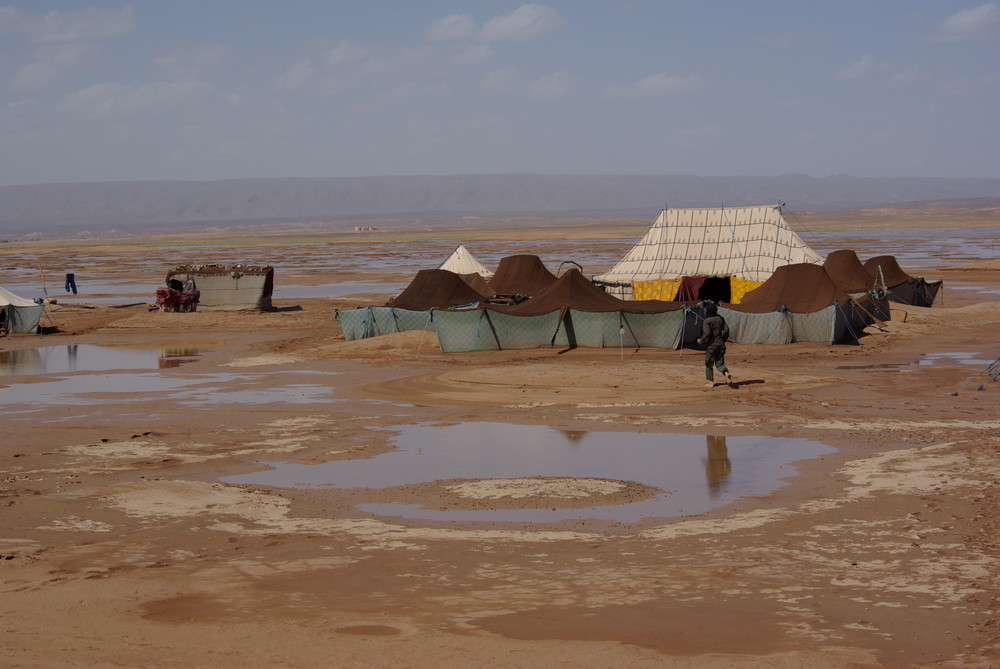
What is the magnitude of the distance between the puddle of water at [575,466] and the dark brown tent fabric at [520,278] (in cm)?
1805

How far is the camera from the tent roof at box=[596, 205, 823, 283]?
34.3m

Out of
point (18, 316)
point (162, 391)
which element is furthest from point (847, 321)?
point (18, 316)

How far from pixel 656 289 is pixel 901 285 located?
7.77 m

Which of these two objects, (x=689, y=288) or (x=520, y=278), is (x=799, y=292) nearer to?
(x=689, y=288)

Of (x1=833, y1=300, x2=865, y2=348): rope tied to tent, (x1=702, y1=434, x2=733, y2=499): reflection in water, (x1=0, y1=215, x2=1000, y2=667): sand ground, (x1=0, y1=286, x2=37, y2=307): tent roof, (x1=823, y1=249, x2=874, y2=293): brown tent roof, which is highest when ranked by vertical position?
(x1=823, y1=249, x2=874, y2=293): brown tent roof

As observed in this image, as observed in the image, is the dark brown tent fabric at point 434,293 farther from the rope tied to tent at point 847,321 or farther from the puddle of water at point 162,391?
the rope tied to tent at point 847,321

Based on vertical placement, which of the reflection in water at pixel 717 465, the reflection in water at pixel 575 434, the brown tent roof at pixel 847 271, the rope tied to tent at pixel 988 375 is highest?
the brown tent roof at pixel 847 271

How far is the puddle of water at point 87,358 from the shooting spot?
25.5m

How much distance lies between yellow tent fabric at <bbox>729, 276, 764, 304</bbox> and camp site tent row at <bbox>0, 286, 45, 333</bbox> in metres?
20.2

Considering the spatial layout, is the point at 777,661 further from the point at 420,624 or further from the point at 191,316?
the point at 191,316

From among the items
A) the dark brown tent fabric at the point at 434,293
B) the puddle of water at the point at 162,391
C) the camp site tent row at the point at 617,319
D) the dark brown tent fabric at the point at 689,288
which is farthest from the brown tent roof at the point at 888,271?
the puddle of water at the point at 162,391

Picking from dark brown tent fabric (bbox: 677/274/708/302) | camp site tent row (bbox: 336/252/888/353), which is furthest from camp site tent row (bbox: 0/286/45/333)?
dark brown tent fabric (bbox: 677/274/708/302)

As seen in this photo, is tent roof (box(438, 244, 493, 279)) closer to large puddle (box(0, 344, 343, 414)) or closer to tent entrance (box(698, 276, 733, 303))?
tent entrance (box(698, 276, 733, 303))

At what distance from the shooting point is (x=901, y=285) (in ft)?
113
